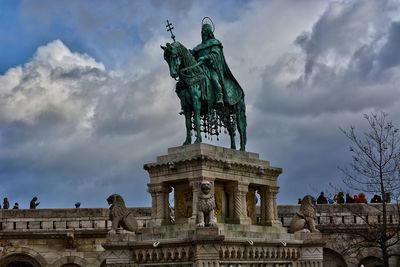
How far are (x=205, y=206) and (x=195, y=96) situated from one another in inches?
121

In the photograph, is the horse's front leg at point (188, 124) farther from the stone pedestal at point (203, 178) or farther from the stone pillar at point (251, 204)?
the stone pillar at point (251, 204)

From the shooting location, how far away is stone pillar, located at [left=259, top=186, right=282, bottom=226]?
57.2 ft

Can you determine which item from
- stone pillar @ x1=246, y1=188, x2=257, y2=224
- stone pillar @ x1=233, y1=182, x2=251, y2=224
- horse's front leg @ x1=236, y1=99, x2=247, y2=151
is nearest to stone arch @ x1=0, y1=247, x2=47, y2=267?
stone pillar @ x1=246, y1=188, x2=257, y2=224

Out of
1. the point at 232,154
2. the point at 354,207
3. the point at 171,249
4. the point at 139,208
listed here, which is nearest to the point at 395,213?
the point at 354,207

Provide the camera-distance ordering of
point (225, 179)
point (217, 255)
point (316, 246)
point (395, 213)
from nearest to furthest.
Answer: point (217, 255) < point (225, 179) < point (316, 246) < point (395, 213)

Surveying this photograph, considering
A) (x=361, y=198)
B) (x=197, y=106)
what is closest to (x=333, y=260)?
(x=361, y=198)

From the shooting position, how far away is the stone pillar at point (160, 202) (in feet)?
53.9

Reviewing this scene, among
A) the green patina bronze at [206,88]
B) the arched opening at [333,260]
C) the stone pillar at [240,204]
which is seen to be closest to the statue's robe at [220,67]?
the green patina bronze at [206,88]

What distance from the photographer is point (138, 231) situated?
16.7m

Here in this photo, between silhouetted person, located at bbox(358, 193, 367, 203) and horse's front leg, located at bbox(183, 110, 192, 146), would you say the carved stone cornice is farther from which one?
silhouetted person, located at bbox(358, 193, 367, 203)

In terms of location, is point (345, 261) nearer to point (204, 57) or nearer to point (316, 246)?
point (316, 246)

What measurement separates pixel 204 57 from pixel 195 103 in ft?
4.61

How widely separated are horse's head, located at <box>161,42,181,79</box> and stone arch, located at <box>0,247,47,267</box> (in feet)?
44.4

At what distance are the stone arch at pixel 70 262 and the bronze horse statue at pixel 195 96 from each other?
40.1 ft
